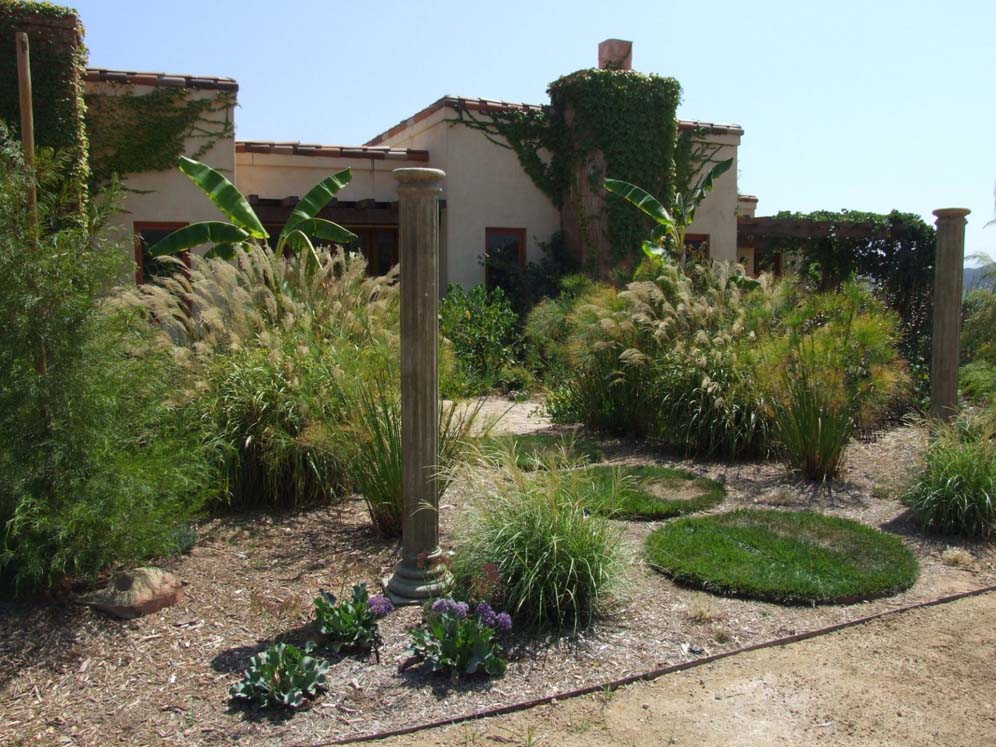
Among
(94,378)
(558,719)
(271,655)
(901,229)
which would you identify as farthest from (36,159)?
(901,229)

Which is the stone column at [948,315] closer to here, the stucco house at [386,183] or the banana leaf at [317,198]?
the banana leaf at [317,198]

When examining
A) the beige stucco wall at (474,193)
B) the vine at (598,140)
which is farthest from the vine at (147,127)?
the vine at (598,140)

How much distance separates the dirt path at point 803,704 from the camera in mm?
3244

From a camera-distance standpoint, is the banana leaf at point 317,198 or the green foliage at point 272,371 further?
the banana leaf at point 317,198

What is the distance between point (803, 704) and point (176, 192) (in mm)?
12590

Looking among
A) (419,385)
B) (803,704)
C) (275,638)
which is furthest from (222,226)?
(803,704)

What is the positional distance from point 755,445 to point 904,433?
242 centimetres

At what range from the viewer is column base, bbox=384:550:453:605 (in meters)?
4.40

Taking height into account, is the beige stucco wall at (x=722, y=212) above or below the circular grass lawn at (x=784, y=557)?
above

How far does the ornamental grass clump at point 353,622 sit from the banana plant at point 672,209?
936cm

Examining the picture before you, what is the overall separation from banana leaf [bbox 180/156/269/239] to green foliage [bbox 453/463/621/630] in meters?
7.33

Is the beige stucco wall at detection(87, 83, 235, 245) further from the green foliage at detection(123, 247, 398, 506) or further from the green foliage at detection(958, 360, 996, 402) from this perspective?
the green foliage at detection(958, 360, 996, 402)

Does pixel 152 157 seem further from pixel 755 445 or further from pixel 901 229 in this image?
pixel 901 229

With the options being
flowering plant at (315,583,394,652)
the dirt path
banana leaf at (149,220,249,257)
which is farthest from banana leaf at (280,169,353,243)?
the dirt path
